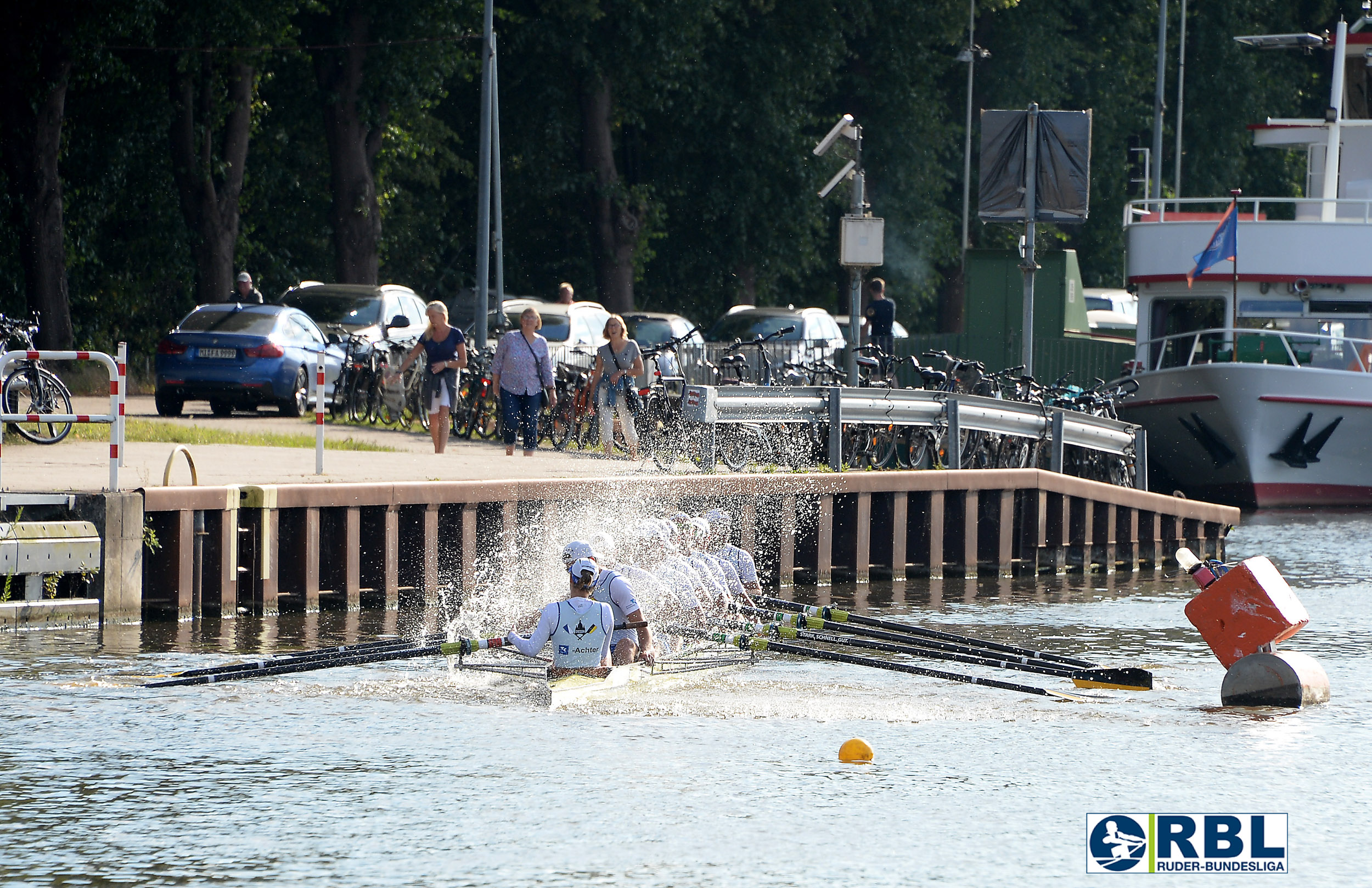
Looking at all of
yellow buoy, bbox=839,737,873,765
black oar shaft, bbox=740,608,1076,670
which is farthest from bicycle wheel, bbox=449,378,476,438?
yellow buoy, bbox=839,737,873,765

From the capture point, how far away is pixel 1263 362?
1243 inches

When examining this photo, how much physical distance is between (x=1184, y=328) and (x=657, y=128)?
17.9m

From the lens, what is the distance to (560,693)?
13.0 metres

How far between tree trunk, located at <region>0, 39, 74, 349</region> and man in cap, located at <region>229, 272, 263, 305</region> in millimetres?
3551

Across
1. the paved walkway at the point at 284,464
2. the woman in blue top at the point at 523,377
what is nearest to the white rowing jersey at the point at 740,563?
the paved walkway at the point at 284,464

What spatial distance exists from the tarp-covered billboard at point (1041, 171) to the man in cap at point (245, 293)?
12071 millimetres

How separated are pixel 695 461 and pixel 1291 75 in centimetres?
4278

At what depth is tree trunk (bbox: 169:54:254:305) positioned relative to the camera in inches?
1417

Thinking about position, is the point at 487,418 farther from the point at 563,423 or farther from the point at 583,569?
the point at 583,569

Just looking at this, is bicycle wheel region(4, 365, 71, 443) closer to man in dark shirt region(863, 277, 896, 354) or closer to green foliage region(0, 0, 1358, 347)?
green foliage region(0, 0, 1358, 347)

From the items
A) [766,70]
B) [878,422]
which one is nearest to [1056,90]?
[766,70]

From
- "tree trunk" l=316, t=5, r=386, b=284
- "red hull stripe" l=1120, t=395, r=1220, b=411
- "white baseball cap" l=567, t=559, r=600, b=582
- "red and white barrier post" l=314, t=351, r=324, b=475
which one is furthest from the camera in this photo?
"tree trunk" l=316, t=5, r=386, b=284

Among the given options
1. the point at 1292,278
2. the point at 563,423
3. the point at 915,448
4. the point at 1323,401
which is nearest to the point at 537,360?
the point at 563,423

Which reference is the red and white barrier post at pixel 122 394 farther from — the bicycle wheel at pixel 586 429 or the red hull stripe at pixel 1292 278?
the red hull stripe at pixel 1292 278
